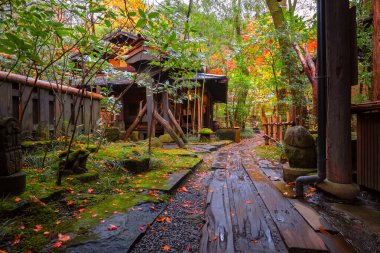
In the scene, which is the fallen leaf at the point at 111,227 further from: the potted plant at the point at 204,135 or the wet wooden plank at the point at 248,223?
the potted plant at the point at 204,135

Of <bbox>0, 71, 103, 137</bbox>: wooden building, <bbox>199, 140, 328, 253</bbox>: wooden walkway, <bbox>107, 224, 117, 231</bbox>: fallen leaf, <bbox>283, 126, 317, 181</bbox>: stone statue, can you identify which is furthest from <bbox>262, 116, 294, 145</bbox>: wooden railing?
<bbox>107, 224, 117, 231</bbox>: fallen leaf

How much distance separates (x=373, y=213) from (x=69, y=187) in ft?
13.0

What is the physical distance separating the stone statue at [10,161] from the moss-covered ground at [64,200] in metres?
0.13

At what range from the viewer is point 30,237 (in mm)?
2035

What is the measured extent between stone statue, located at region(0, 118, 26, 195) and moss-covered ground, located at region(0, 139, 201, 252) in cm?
13

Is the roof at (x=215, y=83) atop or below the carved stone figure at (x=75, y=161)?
atop

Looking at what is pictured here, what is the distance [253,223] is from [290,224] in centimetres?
41

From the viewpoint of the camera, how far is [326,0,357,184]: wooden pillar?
321cm

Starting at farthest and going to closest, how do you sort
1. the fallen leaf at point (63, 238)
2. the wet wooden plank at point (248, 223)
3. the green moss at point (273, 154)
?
the green moss at point (273, 154), the wet wooden plank at point (248, 223), the fallen leaf at point (63, 238)

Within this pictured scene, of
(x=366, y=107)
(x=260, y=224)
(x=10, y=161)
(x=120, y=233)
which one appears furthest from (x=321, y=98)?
(x=10, y=161)

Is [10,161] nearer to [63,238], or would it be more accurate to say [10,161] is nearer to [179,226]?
[63,238]

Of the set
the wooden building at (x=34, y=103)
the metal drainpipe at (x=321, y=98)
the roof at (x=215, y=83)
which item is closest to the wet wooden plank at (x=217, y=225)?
the metal drainpipe at (x=321, y=98)

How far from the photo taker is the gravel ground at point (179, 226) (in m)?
2.19

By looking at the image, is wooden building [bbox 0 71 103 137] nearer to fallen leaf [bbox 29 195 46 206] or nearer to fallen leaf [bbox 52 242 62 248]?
fallen leaf [bbox 29 195 46 206]
